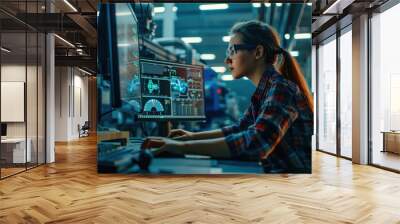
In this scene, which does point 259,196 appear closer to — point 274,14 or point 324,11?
point 274,14

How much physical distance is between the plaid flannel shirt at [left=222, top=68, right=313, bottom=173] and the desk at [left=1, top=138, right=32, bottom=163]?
3992 mm

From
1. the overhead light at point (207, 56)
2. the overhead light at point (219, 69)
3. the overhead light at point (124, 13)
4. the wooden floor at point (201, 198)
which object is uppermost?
the overhead light at point (124, 13)

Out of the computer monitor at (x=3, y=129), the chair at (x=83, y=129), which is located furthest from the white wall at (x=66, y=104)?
the computer monitor at (x=3, y=129)

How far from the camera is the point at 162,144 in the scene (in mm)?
6395

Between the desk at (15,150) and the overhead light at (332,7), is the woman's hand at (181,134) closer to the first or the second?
the desk at (15,150)

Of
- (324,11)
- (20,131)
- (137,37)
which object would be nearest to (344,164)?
(324,11)

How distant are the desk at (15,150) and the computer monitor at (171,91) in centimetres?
257

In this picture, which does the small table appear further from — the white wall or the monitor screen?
the white wall

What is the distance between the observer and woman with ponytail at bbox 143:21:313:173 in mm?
6191

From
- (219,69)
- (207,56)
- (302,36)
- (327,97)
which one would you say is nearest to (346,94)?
(327,97)

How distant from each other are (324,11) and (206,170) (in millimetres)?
3813

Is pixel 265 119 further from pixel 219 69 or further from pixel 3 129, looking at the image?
pixel 3 129

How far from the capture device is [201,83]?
254 inches

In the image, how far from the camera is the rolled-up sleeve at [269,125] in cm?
615
